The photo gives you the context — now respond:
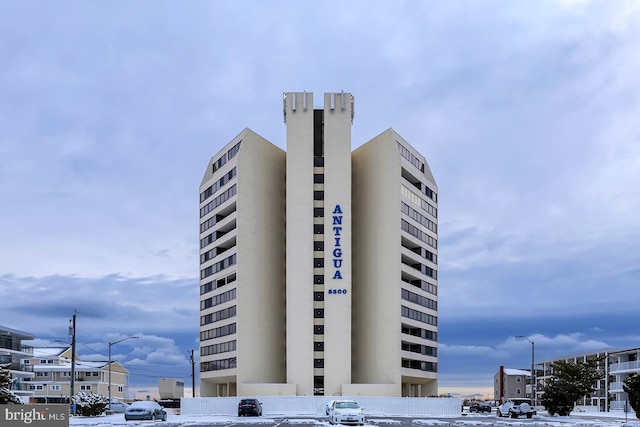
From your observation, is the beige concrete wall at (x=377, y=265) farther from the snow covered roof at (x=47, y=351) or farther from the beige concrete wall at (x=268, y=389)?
the snow covered roof at (x=47, y=351)

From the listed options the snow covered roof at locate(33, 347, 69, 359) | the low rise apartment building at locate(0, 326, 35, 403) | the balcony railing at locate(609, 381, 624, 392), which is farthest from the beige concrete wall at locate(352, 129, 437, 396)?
the snow covered roof at locate(33, 347, 69, 359)

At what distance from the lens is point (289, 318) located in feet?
344

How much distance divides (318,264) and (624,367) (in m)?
66.0

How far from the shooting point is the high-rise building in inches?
4117

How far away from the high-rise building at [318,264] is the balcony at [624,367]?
39.5 m

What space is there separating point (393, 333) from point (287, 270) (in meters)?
17.5

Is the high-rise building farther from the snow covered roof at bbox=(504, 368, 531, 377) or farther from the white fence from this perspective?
the snow covered roof at bbox=(504, 368, 531, 377)

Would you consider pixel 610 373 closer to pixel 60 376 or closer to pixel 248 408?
pixel 248 408

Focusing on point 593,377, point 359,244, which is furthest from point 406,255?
point 593,377

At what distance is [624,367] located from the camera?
136375mm

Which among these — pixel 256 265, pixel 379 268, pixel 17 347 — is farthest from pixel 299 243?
pixel 17 347

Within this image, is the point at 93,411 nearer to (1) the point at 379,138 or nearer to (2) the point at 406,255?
(2) the point at 406,255

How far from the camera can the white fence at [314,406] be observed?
88125mm

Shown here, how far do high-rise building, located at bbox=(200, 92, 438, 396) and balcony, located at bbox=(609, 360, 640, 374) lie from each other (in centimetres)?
3951
